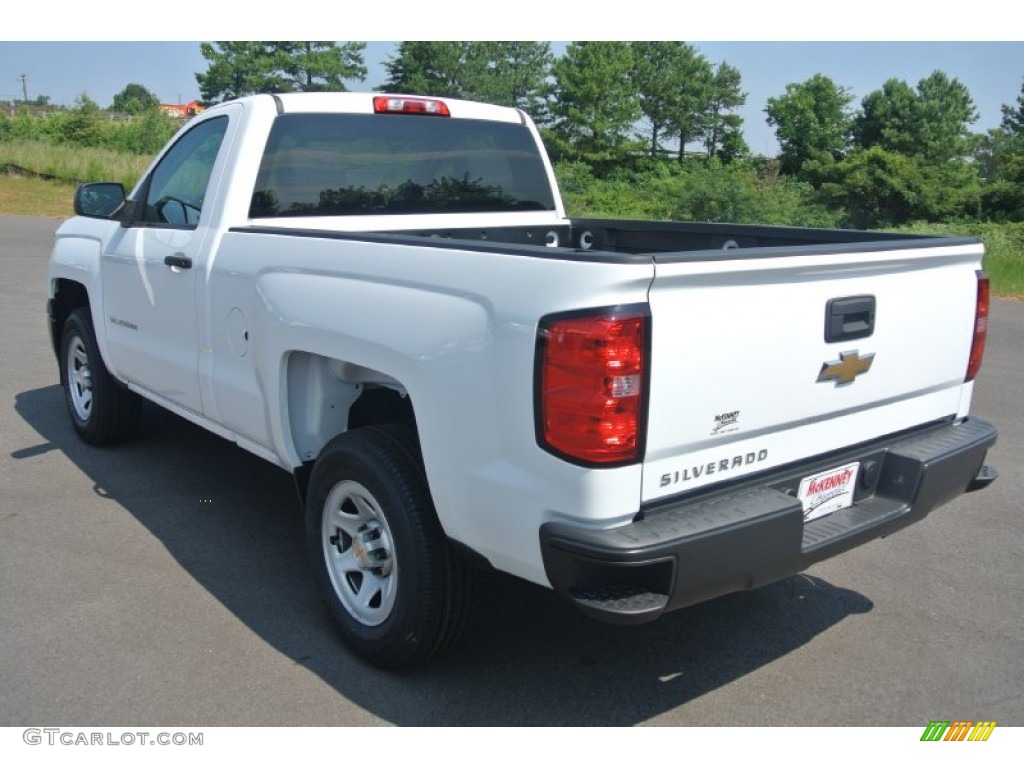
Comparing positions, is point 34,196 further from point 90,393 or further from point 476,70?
point 476,70

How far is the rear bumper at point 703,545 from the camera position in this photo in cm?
251

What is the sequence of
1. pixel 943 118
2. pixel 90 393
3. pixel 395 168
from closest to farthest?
pixel 395 168
pixel 90 393
pixel 943 118

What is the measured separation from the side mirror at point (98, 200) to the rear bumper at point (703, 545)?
383 cm

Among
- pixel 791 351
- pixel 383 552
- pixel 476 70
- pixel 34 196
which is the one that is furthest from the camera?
pixel 476 70

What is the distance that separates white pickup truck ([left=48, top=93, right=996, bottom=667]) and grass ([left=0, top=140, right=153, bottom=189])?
2914 cm

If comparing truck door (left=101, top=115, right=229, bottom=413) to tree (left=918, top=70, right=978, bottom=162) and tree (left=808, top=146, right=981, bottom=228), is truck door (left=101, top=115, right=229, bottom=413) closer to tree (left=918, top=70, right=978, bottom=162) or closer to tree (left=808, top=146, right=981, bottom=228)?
tree (left=808, top=146, right=981, bottom=228)

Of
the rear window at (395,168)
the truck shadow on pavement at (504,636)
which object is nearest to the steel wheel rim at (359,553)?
the truck shadow on pavement at (504,636)

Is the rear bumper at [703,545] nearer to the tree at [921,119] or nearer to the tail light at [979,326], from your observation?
the tail light at [979,326]

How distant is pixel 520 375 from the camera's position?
2590 mm

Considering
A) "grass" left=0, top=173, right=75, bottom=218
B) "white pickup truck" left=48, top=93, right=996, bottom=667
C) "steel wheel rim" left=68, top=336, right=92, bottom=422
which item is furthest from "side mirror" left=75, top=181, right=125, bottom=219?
"grass" left=0, top=173, right=75, bottom=218

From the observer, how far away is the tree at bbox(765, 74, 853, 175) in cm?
6284

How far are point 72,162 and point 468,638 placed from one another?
3436cm
